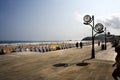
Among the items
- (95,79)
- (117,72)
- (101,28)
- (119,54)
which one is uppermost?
(101,28)

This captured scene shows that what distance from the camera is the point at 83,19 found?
24.5 meters

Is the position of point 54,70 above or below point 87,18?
below

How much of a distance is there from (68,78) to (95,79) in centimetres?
170

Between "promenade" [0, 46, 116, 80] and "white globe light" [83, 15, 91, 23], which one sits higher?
"white globe light" [83, 15, 91, 23]

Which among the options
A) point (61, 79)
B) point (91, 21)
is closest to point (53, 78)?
point (61, 79)

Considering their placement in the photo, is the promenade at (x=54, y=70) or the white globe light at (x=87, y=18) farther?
the white globe light at (x=87, y=18)

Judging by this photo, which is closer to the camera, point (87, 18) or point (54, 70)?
point (54, 70)

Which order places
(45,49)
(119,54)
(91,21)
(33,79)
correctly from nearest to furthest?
1. (119,54)
2. (33,79)
3. (91,21)
4. (45,49)

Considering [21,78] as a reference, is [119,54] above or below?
above

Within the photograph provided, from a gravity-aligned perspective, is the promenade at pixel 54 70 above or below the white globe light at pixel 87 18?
below

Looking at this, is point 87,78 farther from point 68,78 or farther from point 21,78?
point 21,78

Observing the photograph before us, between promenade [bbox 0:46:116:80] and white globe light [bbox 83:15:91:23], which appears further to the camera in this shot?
white globe light [bbox 83:15:91:23]

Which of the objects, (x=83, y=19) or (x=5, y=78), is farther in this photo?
(x=83, y=19)

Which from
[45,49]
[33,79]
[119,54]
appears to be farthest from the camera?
[45,49]
